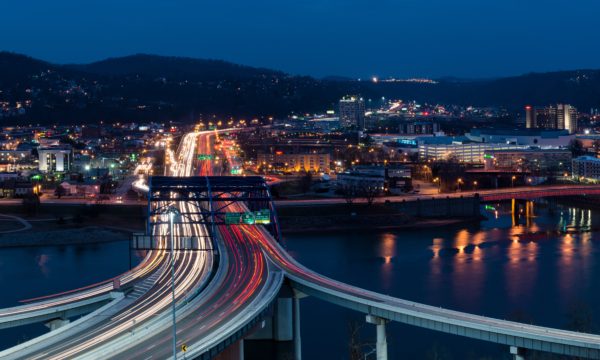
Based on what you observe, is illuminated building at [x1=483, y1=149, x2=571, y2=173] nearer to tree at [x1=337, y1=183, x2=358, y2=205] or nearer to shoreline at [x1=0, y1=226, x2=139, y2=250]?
tree at [x1=337, y1=183, x2=358, y2=205]

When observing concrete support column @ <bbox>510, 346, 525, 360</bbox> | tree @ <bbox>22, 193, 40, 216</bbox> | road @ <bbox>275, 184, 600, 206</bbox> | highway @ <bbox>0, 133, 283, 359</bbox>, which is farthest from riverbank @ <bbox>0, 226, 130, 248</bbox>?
concrete support column @ <bbox>510, 346, 525, 360</bbox>

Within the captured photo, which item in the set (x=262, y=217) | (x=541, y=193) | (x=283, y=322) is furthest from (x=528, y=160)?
(x=283, y=322)

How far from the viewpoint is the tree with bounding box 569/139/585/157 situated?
21953mm

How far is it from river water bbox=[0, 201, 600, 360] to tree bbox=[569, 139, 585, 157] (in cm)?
965

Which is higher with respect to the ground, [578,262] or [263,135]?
[263,135]

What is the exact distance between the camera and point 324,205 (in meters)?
12.7

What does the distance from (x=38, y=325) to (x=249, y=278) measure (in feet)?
4.74

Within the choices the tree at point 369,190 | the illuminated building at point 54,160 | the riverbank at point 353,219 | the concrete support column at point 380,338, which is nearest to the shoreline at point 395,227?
the riverbank at point 353,219

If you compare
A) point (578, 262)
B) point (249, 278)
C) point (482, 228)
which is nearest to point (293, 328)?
point (249, 278)

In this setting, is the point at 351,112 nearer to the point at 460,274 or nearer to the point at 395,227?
the point at 395,227

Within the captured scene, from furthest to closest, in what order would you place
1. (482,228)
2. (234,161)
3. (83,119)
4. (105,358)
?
(83,119) → (234,161) → (482,228) → (105,358)

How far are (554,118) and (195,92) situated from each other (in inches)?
601

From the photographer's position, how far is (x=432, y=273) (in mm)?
8164

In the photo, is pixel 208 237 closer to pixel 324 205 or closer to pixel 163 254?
pixel 163 254
